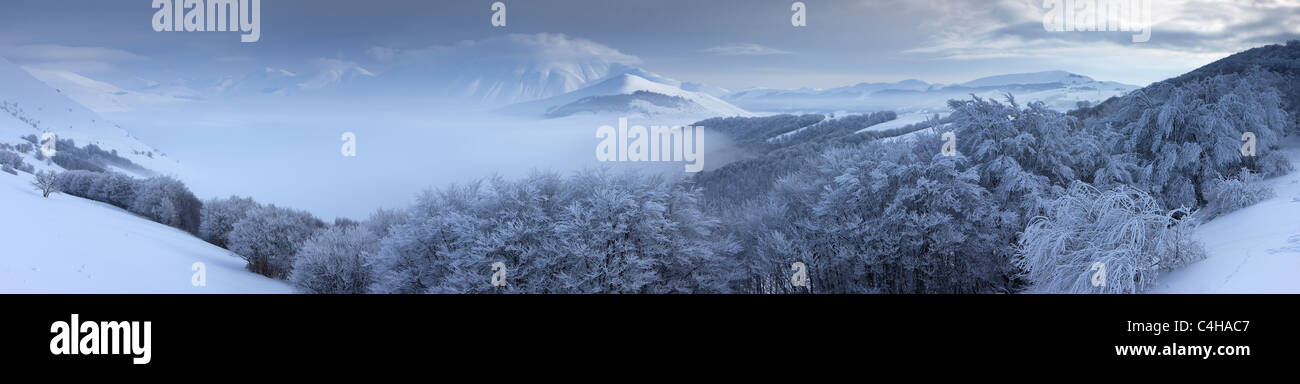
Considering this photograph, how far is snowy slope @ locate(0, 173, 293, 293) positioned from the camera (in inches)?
667

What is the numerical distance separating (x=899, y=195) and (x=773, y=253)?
20.6 ft

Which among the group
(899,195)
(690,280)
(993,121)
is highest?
(993,121)

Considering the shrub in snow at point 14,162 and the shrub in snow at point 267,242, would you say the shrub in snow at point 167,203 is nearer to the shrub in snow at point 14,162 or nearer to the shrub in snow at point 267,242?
the shrub in snow at point 14,162

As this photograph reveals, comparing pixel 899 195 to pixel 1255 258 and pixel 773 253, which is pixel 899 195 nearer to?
pixel 773 253

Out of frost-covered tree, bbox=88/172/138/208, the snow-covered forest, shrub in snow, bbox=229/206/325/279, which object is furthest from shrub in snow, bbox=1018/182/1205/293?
frost-covered tree, bbox=88/172/138/208

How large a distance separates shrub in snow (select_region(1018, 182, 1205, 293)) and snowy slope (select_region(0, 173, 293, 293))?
1002 inches

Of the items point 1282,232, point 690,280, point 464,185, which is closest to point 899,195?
point 690,280

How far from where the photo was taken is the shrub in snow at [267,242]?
134ft

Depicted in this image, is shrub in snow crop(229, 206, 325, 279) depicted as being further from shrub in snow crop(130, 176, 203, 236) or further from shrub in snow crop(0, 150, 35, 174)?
shrub in snow crop(0, 150, 35, 174)

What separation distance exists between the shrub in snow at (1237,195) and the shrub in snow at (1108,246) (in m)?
10.5

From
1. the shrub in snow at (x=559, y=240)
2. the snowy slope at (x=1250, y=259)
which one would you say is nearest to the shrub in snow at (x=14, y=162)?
the shrub in snow at (x=559, y=240)
